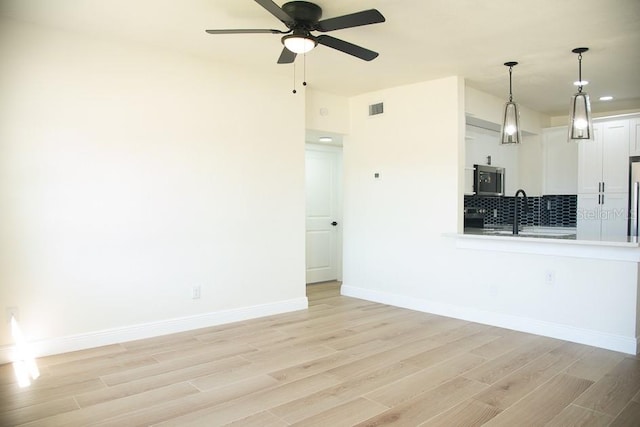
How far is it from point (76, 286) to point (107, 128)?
1371 mm

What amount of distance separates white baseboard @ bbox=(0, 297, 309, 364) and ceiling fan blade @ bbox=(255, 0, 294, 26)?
2888 mm

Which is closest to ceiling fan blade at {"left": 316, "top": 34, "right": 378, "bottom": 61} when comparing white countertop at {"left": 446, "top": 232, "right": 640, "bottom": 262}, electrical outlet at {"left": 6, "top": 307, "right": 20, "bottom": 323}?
white countertop at {"left": 446, "top": 232, "right": 640, "bottom": 262}

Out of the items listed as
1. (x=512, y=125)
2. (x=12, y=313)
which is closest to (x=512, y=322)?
(x=512, y=125)

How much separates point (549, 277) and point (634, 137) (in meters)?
2.85

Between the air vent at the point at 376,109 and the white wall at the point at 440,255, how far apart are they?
0.27 feet

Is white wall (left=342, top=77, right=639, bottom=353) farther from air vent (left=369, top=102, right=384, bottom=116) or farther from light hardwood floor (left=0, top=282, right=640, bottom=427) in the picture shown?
light hardwood floor (left=0, top=282, right=640, bottom=427)

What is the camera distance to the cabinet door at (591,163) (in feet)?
18.9

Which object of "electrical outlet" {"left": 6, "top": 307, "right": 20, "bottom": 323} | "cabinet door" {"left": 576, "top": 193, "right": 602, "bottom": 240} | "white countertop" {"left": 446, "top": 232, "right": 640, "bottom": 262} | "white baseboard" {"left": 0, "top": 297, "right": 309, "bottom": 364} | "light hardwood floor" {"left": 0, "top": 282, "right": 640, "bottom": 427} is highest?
"cabinet door" {"left": 576, "top": 193, "right": 602, "bottom": 240}

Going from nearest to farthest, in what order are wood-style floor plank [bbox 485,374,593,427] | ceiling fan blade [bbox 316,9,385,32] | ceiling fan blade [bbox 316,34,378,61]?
wood-style floor plank [bbox 485,374,593,427]
ceiling fan blade [bbox 316,9,385,32]
ceiling fan blade [bbox 316,34,378,61]

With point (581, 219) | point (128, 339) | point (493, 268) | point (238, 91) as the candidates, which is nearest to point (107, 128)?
point (238, 91)

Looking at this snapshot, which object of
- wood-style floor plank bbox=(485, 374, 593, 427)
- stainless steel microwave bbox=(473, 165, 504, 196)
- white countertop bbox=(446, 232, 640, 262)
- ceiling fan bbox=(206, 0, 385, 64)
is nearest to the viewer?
wood-style floor plank bbox=(485, 374, 593, 427)

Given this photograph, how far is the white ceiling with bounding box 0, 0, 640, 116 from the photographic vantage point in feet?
10.0

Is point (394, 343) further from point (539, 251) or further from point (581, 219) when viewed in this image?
point (581, 219)

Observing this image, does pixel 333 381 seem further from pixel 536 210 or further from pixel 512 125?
pixel 536 210
